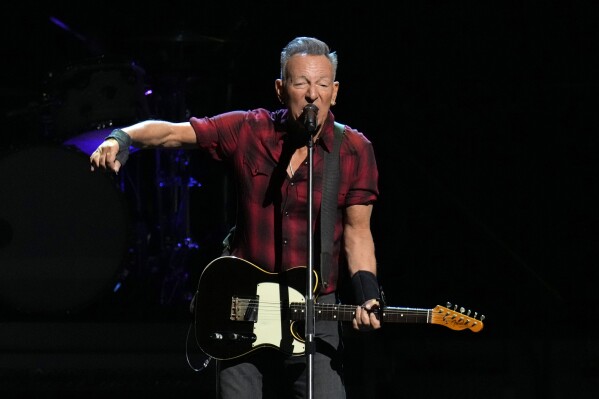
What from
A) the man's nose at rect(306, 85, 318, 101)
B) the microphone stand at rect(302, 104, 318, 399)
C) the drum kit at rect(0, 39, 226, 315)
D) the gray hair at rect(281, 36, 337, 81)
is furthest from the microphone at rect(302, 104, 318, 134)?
the drum kit at rect(0, 39, 226, 315)

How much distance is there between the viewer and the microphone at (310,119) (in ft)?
11.9

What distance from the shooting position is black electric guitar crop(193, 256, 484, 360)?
3.92m

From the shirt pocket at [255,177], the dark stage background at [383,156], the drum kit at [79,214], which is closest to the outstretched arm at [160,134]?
the shirt pocket at [255,177]

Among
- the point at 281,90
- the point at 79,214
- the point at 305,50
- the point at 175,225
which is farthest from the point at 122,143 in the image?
the point at 175,225

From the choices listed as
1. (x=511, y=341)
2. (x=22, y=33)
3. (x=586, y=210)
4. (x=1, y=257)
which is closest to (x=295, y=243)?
(x=511, y=341)

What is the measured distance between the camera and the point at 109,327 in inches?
246

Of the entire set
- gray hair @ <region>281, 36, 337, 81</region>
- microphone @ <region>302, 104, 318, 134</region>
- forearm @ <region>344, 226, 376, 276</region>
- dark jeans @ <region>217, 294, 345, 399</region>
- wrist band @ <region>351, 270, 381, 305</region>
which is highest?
gray hair @ <region>281, 36, 337, 81</region>

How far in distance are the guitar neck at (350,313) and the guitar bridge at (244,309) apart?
0.46 feet

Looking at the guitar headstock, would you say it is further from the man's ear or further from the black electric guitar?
the man's ear

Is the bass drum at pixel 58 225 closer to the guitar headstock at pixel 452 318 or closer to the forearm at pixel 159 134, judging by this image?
the forearm at pixel 159 134

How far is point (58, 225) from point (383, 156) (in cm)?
226

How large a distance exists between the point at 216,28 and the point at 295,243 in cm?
354

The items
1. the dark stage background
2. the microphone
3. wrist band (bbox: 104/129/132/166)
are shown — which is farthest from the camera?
the dark stage background

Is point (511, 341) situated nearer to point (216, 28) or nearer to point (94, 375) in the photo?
point (94, 375)
